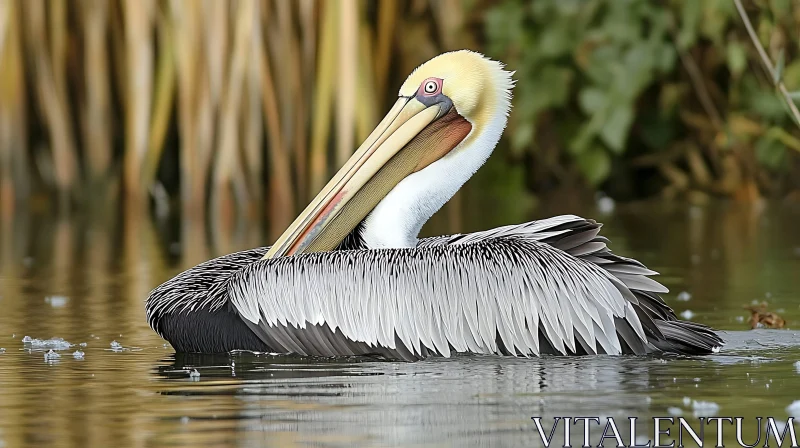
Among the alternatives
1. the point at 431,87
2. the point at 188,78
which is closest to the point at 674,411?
the point at 431,87

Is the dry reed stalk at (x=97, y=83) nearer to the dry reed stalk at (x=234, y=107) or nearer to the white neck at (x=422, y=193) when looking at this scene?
the dry reed stalk at (x=234, y=107)

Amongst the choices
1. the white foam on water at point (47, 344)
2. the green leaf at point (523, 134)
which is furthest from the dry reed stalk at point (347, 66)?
the white foam on water at point (47, 344)

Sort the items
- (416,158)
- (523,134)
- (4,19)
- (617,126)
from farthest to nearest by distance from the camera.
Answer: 1. (523,134)
2. (617,126)
3. (4,19)
4. (416,158)

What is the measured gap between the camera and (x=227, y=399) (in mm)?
5008

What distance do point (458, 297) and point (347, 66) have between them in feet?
26.3

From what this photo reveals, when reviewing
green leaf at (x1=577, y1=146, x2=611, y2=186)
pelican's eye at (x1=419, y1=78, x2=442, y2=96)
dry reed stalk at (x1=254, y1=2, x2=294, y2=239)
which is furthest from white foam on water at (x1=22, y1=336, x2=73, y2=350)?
green leaf at (x1=577, y1=146, x2=611, y2=186)

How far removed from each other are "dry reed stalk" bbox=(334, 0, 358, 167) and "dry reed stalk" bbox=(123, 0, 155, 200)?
1.82m

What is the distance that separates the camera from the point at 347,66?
13.9 metres

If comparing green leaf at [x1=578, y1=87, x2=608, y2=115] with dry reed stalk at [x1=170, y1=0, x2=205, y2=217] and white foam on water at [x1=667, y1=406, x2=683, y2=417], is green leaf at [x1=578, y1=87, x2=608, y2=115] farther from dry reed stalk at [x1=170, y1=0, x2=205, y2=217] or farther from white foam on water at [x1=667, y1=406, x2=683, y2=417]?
white foam on water at [x1=667, y1=406, x2=683, y2=417]

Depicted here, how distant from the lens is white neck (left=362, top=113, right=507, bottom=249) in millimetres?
6727

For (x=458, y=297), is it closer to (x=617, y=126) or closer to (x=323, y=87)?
(x=323, y=87)

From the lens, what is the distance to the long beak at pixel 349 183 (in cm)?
682

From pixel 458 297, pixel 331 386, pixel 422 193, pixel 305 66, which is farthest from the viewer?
pixel 305 66

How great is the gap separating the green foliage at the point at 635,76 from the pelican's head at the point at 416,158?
853 cm
